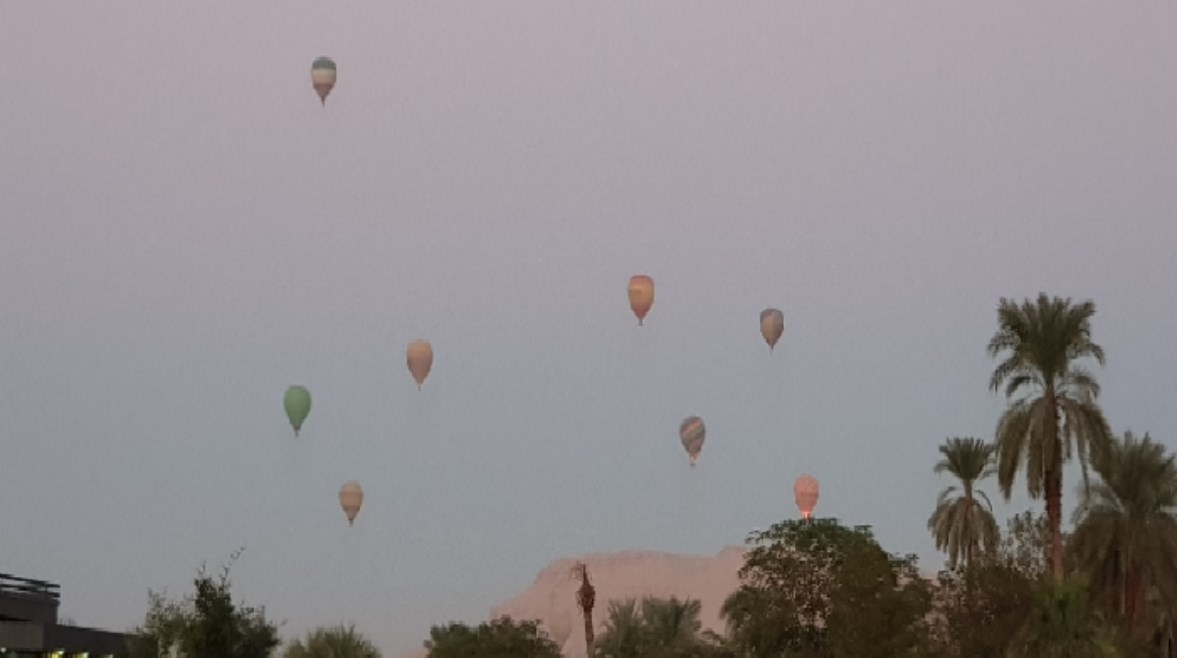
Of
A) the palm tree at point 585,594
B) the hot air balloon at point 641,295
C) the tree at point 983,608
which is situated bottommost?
the tree at point 983,608

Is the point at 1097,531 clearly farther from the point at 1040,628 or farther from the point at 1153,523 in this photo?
the point at 1040,628

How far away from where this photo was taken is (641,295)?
3925 inches

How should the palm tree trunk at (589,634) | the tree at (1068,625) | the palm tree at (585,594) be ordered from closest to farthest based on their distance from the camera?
the tree at (1068,625) < the palm tree at (585,594) < the palm tree trunk at (589,634)

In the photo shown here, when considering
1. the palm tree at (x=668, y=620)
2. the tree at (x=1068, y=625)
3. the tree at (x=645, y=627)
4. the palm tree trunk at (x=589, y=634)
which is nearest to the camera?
the tree at (x=1068, y=625)

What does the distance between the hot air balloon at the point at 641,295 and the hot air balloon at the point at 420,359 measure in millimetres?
9666

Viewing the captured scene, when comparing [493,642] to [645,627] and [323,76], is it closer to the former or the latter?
[645,627]

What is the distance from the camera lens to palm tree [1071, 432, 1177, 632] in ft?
279

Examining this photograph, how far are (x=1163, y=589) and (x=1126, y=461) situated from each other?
197 inches

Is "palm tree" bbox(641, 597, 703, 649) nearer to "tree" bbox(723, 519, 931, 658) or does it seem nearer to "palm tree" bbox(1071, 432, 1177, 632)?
"tree" bbox(723, 519, 931, 658)

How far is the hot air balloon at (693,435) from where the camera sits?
113312 millimetres

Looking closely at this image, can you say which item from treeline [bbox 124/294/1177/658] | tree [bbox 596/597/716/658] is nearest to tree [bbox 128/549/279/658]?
treeline [bbox 124/294/1177/658]

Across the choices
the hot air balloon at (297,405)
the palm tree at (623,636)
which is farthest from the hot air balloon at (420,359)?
the palm tree at (623,636)

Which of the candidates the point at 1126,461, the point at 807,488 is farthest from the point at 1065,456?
the point at 807,488

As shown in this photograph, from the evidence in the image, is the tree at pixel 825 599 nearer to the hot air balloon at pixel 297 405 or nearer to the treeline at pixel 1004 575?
the treeline at pixel 1004 575
